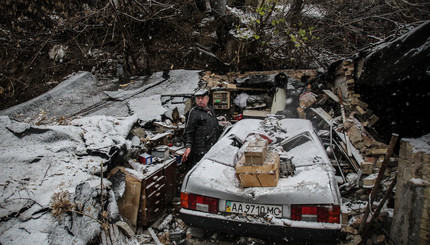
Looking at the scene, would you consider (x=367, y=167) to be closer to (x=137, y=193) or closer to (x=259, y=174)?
(x=259, y=174)

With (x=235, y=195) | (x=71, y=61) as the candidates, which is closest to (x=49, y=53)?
(x=71, y=61)

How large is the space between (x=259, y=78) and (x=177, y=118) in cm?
315

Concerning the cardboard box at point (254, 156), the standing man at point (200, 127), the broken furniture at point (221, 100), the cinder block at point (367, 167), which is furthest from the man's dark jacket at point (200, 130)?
the cinder block at point (367, 167)

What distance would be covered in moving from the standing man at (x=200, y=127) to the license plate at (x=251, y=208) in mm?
1716

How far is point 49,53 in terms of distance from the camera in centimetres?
779

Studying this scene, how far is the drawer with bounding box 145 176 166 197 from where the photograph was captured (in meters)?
3.07

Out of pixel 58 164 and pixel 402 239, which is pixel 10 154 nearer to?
pixel 58 164

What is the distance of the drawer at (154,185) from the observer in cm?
307

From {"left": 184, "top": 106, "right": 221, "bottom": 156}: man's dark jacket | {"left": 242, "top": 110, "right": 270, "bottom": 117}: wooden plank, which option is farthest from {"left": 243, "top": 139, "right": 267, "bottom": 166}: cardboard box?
{"left": 242, "top": 110, "right": 270, "bottom": 117}: wooden plank

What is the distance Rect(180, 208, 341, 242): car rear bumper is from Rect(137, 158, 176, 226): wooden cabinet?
0.87 meters

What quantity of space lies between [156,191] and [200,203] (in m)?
1.16

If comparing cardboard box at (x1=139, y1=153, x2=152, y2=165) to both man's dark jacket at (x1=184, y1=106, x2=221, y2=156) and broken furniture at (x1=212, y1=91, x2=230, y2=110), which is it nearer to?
man's dark jacket at (x1=184, y1=106, x2=221, y2=156)

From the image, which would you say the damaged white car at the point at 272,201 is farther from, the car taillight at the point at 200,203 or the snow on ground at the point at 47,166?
the snow on ground at the point at 47,166

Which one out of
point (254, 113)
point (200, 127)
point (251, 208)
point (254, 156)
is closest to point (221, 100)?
point (254, 113)
